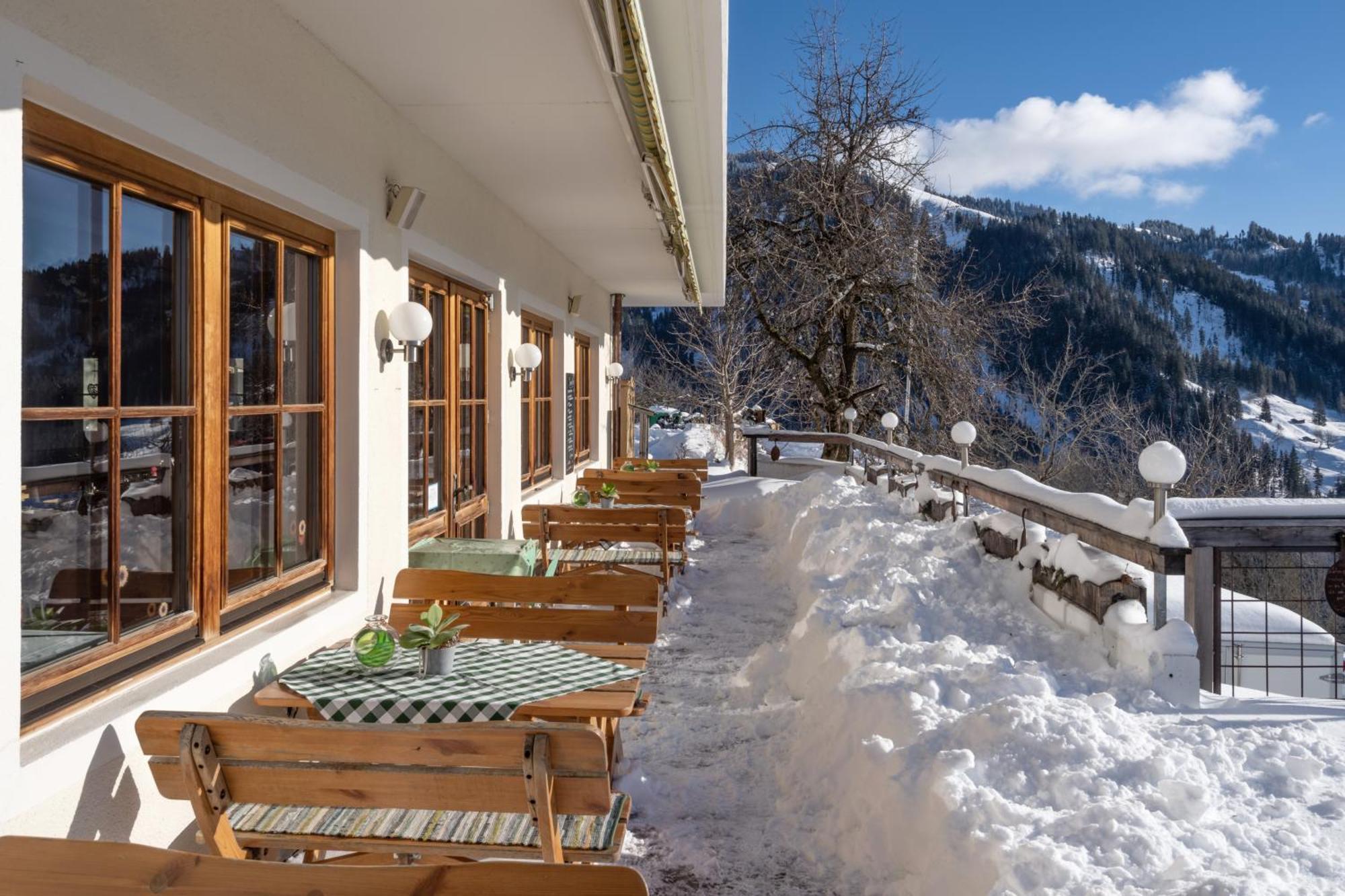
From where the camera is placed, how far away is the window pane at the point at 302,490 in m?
3.38

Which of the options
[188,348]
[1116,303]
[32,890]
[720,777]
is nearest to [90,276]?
[188,348]

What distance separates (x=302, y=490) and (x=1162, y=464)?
10.8 feet

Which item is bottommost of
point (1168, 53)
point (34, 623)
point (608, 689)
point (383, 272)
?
point (608, 689)

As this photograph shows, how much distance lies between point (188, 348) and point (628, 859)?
6.54ft

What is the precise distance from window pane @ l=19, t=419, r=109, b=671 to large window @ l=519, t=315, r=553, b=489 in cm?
494

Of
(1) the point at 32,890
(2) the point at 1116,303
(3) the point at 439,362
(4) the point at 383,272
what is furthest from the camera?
(2) the point at 1116,303

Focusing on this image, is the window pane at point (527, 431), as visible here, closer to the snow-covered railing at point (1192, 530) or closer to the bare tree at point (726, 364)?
the snow-covered railing at point (1192, 530)

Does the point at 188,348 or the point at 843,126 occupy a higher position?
the point at 843,126

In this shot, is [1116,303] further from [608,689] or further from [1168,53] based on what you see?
[608,689]

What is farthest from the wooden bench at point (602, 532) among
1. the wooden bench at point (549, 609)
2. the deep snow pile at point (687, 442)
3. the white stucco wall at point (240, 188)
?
the deep snow pile at point (687, 442)

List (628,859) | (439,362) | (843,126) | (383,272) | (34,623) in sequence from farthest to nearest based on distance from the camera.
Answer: (843,126)
(439,362)
(383,272)
(628,859)
(34,623)

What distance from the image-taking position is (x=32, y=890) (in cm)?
129

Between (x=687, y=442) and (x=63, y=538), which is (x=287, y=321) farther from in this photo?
(x=687, y=442)

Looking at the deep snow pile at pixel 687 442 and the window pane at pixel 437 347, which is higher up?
the window pane at pixel 437 347
